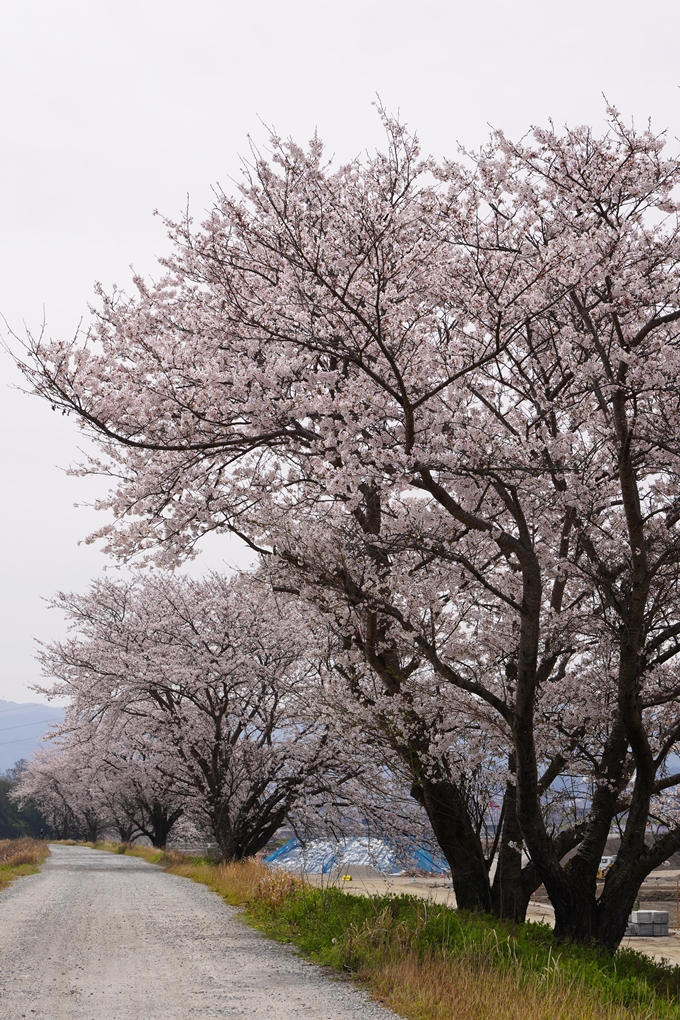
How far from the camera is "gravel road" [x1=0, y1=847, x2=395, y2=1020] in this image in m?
5.88

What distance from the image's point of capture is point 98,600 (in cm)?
2489

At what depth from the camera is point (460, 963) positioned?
660cm

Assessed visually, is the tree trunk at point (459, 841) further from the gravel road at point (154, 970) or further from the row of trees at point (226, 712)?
the row of trees at point (226, 712)

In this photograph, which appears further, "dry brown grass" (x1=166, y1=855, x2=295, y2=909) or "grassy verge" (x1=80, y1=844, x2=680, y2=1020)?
"dry brown grass" (x1=166, y1=855, x2=295, y2=909)

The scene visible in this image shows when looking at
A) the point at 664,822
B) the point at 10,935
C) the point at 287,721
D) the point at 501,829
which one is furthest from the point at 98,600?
the point at 664,822

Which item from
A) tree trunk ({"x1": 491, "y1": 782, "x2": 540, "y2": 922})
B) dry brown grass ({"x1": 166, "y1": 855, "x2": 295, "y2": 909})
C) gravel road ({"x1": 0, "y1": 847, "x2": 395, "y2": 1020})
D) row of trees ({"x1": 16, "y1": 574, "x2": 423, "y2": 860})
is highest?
row of trees ({"x1": 16, "y1": 574, "x2": 423, "y2": 860})

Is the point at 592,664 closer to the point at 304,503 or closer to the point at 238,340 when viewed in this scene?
the point at 304,503

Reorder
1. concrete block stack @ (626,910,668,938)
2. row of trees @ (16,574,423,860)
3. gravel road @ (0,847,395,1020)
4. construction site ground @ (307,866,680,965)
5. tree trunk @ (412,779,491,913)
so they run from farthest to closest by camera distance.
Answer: concrete block stack @ (626,910,668,938) < construction site ground @ (307,866,680,965) < row of trees @ (16,574,423,860) < tree trunk @ (412,779,491,913) < gravel road @ (0,847,395,1020)

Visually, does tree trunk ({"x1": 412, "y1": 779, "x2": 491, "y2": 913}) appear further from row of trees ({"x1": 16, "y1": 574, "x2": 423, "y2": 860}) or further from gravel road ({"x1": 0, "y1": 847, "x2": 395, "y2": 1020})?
row of trees ({"x1": 16, "y1": 574, "x2": 423, "y2": 860})

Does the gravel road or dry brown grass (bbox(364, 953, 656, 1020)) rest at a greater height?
dry brown grass (bbox(364, 953, 656, 1020))

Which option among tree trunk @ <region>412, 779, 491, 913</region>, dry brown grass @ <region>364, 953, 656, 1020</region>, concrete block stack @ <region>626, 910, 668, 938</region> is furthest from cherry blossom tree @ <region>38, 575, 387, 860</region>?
dry brown grass @ <region>364, 953, 656, 1020</region>

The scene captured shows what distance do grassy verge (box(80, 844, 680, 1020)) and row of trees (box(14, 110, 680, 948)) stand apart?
1.08 m

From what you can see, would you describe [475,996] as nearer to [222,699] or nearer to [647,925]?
[222,699]

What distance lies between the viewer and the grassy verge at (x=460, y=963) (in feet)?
18.0
